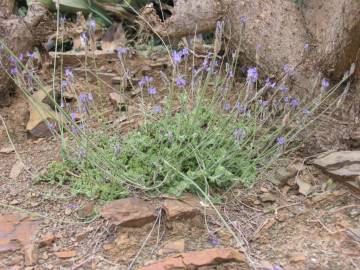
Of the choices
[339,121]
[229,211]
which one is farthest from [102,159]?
[339,121]

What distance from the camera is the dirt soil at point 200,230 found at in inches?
79.6

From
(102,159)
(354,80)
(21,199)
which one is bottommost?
(21,199)

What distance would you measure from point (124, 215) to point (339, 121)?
1.25 m

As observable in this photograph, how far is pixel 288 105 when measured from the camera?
8.59ft

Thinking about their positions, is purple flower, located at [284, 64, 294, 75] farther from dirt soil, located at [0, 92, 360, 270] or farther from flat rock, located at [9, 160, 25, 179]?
flat rock, located at [9, 160, 25, 179]

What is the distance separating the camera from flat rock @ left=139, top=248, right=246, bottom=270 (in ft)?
6.16

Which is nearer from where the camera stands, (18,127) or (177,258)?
(177,258)

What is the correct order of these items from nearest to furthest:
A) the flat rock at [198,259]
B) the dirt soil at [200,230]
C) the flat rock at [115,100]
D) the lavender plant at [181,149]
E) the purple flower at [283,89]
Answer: the flat rock at [198,259]
the dirt soil at [200,230]
the lavender plant at [181,149]
the purple flower at [283,89]
the flat rock at [115,100]

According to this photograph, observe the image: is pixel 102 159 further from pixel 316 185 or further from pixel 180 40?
pixel 180 40

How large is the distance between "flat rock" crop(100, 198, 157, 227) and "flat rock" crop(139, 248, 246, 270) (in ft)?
0.76

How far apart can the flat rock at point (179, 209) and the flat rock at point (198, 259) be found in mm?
203

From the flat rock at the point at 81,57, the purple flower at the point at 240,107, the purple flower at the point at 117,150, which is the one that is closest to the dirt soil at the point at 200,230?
the purple flower at the point at 117,150

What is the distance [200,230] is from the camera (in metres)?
2.15

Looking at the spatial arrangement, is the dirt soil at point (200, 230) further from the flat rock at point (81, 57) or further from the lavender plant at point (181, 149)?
the flat rock at point (81, 57)
